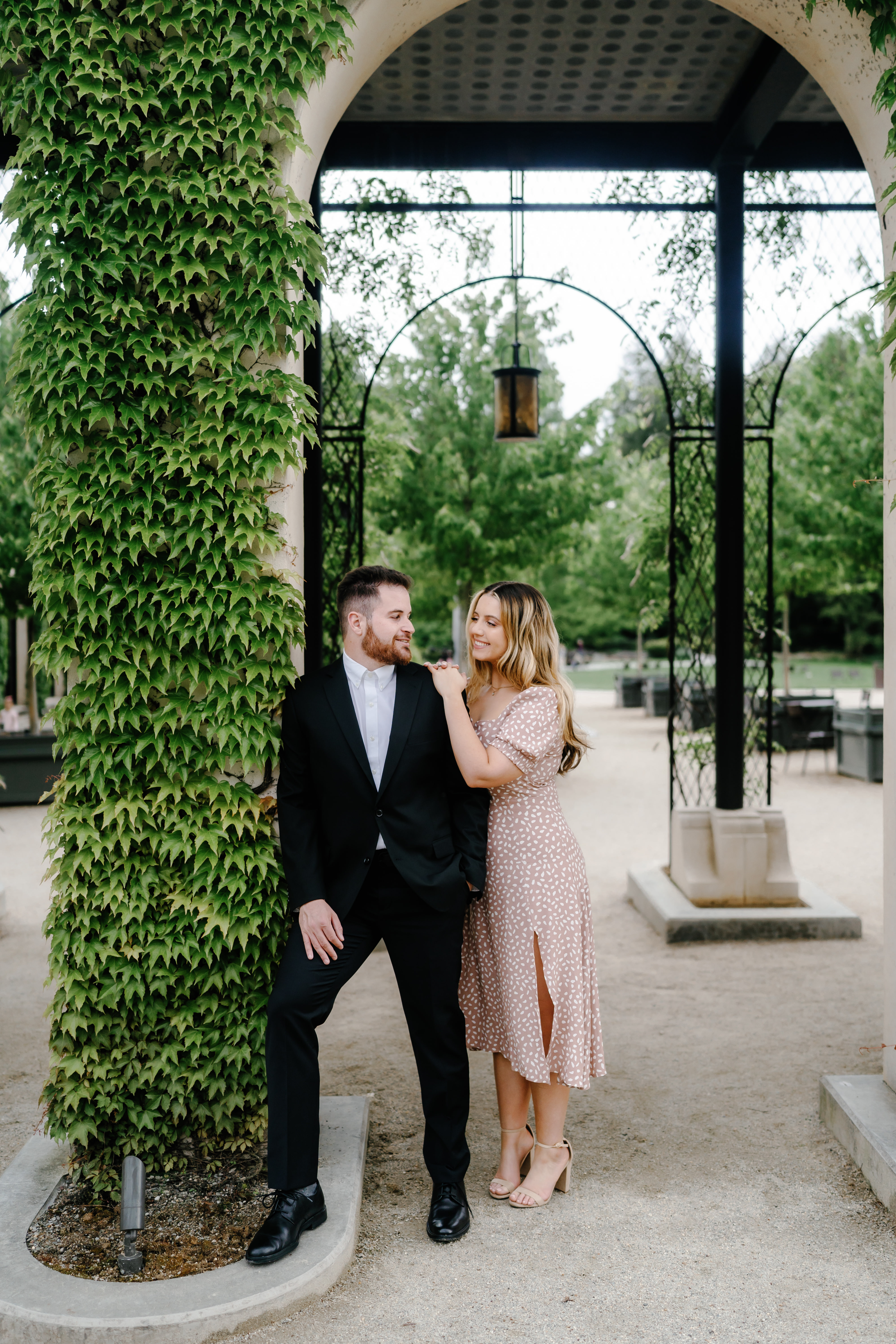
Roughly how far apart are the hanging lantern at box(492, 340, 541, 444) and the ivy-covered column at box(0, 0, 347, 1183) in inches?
181

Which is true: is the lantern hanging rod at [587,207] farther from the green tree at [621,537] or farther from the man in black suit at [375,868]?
→ the man in black suit at [375,868]

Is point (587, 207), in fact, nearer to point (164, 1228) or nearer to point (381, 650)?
point (381, 650)

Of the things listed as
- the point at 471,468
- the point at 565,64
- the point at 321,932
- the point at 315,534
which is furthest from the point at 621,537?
the point at 321,932

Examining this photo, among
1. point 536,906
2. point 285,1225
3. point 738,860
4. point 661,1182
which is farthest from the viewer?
point 738,860

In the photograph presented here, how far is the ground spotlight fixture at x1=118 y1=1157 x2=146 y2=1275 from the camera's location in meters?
2.94

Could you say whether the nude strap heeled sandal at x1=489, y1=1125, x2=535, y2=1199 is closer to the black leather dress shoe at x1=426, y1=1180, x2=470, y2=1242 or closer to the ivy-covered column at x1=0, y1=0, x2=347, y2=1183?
the black leather dress shoe at x1=426, y1=1180, x2=470, y2=1242

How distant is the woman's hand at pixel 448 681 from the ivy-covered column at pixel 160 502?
522mm

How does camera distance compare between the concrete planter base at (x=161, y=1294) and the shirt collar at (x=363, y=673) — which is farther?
the shirt collar at (x=363, y=673)

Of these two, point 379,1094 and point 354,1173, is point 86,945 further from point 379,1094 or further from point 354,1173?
point 379,1094

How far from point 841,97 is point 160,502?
3005mm

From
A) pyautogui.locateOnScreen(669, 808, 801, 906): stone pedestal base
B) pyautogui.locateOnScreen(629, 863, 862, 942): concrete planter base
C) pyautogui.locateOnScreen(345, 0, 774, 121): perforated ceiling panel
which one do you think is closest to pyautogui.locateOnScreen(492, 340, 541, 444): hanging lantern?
pyautogui.locateOnScreen(345, 0, 774, 121): perforated ceiling panel

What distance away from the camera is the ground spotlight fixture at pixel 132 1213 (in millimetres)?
2938

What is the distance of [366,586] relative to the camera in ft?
Result: 10.9

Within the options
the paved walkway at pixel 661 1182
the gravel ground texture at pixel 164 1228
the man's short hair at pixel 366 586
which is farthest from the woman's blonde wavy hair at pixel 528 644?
the gravel ground texture at pixel 164 1228
